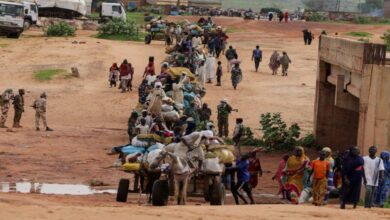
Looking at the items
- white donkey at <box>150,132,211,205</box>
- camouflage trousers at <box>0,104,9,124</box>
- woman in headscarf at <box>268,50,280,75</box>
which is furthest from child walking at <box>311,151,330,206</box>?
woman in headscarf at <box>268,50,280,75</box>

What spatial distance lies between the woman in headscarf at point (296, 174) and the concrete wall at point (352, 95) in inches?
105

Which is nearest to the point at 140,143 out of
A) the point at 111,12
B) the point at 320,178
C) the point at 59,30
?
the point at 320,178

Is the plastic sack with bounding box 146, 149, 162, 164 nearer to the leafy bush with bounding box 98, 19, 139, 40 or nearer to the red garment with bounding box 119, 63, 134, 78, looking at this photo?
the red garment with bounding box 119, 63, 134, 78

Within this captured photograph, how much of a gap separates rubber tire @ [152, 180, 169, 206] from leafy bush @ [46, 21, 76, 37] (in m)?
44.4

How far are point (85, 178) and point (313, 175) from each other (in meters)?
5.66

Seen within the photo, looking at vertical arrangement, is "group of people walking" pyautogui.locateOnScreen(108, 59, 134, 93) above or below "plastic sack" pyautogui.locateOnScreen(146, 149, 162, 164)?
below

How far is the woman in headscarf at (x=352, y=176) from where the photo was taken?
50.9 feet

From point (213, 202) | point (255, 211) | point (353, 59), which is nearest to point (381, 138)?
point (353, 59)

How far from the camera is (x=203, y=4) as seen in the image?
434ft

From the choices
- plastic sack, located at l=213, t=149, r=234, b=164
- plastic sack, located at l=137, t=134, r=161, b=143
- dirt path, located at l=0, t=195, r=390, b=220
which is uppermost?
plastic sack, located at l=137, t=134, r=161, b=143

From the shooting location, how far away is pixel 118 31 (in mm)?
62094

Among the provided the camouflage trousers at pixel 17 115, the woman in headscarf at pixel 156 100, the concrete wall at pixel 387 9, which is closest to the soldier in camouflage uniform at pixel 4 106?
the camouflage trousers at pixel 17 115

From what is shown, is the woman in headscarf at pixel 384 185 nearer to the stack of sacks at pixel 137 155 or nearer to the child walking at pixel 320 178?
the child walking at pixel 320 178

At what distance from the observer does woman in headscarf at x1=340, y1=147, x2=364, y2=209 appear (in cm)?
1551
